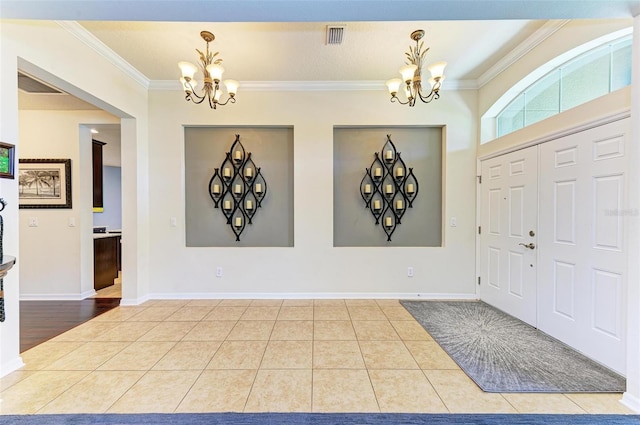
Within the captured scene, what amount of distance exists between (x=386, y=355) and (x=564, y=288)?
1779 mm

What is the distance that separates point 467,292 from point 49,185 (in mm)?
6038

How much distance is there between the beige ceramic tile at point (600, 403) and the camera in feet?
5.65

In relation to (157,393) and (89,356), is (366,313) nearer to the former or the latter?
(157,393)

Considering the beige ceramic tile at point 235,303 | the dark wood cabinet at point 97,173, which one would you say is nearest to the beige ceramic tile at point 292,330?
the beige ceramic tile at point 235,303

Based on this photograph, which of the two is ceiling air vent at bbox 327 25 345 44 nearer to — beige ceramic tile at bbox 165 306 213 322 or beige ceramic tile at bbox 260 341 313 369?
beige ceramic tile at bbox 260 341 313 369

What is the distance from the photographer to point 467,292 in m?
3.85

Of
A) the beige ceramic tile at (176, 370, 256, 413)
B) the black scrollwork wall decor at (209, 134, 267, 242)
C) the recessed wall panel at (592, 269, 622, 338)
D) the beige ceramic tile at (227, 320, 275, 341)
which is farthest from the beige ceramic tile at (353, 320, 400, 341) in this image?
the black scrollwork wall decor at (209, 134, 267, 242)

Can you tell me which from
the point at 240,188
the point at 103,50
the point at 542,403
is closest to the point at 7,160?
the point at 103,50

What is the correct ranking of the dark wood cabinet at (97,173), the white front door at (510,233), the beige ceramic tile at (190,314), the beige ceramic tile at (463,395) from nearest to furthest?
the beige ceramic tile at (463,395)
the white front door at (510,233)
the beige ceramic tile at (190,314)
the dark wood cabinet at (97,173)

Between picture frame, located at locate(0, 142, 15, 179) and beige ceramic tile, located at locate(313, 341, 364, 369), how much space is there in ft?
9.06

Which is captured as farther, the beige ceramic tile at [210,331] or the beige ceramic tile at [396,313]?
the beige ceramic tile at [396,313]

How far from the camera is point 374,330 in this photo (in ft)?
9.43

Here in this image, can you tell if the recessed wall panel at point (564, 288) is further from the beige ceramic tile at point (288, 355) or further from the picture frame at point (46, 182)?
the picture frame at point (46, 182)

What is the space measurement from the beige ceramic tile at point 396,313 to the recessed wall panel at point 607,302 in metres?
1.58
